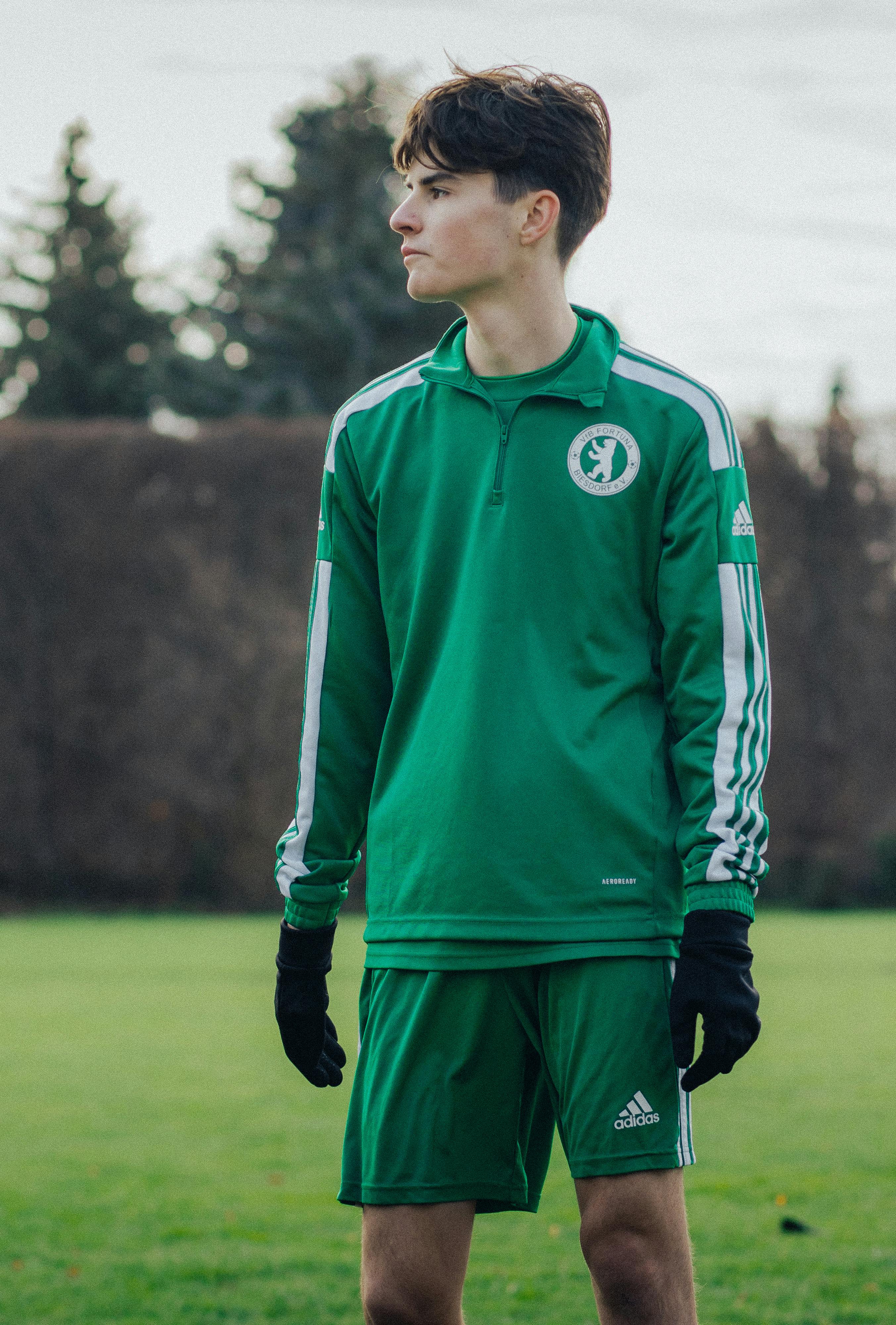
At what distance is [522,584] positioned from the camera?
233 centimetres

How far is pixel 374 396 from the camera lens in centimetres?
256

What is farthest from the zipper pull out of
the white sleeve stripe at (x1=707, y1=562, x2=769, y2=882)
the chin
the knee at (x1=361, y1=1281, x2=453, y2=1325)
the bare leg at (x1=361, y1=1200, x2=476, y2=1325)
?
the knee at (x1=361, y1=1281, x2=453, y2=1325)

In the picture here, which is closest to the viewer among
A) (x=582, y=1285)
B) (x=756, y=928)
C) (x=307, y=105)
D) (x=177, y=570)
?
(x=582, y=1285)

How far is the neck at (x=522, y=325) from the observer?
2.45 metres

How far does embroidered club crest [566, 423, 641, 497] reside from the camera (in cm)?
234

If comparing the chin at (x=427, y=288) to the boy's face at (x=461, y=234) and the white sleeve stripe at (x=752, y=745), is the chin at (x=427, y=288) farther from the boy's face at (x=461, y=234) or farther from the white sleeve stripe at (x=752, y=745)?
the white sleeve stripe at (x=752, y=745)

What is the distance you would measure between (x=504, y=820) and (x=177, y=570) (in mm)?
15730

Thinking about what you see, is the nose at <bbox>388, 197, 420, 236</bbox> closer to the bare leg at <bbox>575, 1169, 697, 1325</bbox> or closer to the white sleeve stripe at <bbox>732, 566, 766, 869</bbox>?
the white sleeve stripe at <bbox>732, 566, 766, 869</bbox>

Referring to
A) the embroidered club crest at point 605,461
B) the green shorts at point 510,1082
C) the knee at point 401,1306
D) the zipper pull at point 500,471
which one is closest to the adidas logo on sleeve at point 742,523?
the embroidered club crest at point 605,461

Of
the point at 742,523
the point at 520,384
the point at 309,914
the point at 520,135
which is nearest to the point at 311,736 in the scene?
the point at 309,914

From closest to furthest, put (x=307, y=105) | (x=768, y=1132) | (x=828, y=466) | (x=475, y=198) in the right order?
1. (x=475, y=198)
2. (x=768, y=1132)
3. (x=828, y=466)
4. (x=307, y=105)

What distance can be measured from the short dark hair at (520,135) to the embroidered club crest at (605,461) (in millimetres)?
326

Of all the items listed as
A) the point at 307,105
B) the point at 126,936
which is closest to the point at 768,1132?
Answer: the point at 126,936

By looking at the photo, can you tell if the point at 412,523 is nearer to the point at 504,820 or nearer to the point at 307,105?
the point at 504,820
